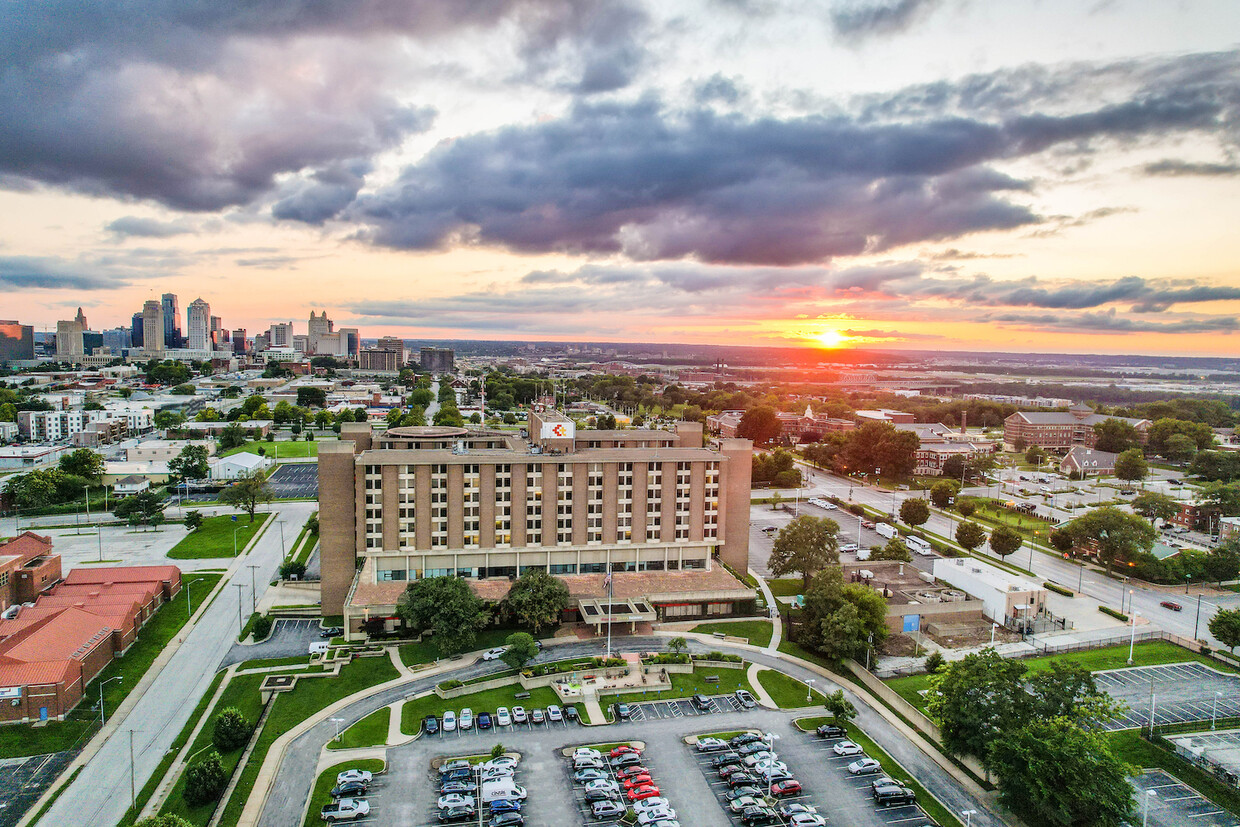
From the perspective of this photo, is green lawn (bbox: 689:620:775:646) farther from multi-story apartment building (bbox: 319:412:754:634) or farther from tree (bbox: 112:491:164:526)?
tree (bbox: 112:491:164:526)

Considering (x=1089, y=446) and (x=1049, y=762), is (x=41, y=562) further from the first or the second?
(x=1089, y=446)

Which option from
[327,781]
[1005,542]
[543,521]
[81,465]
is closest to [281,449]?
[81,465]

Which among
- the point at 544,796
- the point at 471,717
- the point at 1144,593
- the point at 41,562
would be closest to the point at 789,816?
the point at 544,796

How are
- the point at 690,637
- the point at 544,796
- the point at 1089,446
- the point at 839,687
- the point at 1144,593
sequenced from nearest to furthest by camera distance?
the point at 544,796 < the point at 839,687 < the point at 690,637 < the point at 1144,593 < the point at 1089,446

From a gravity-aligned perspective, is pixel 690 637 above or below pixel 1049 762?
below

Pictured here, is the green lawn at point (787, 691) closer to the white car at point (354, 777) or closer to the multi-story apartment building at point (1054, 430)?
the white car at point (354, 777)

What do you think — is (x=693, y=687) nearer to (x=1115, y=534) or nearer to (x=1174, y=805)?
(x=1174, y=805)

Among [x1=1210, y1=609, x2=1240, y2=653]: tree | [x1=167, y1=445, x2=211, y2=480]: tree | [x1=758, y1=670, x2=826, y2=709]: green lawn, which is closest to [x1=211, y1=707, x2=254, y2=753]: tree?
[x1=758, y1=670, x2=826, y2=709]: green lawn
